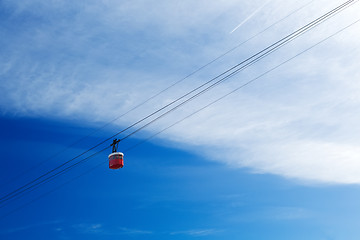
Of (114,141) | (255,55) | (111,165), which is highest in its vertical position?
(255,55)

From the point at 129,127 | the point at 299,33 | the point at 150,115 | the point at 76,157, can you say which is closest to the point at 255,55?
the point at 299,33

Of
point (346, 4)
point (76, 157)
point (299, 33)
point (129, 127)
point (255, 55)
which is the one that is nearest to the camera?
point (346, 4)

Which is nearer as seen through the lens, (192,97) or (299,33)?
(299,33)

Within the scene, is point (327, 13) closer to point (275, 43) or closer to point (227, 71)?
point (275, 43)

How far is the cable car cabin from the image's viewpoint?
14.2m

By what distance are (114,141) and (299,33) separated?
7425 millimetres

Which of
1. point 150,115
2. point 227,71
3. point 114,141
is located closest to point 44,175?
point 114,141

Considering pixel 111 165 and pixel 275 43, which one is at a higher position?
pixel 275 43

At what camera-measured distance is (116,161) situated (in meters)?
14.2

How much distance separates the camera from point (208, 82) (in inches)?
533

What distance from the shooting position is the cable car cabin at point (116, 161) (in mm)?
14219

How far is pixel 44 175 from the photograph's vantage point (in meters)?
19.3

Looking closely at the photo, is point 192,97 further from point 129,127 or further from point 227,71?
point 129,127

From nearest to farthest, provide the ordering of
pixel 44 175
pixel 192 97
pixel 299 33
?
pixel 299 33, pixel 192 97, pixel 44 175
